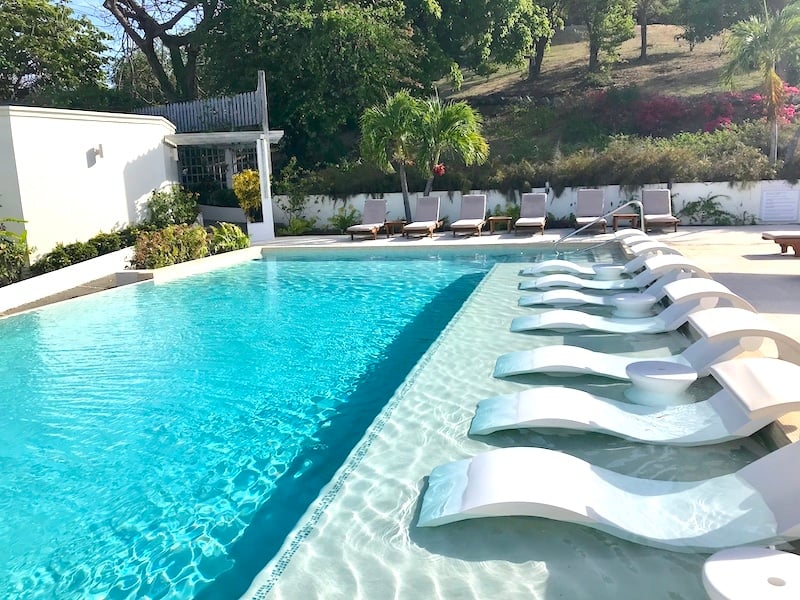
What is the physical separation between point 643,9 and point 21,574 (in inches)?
1548

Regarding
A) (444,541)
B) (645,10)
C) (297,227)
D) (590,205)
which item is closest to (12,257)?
(297,227)

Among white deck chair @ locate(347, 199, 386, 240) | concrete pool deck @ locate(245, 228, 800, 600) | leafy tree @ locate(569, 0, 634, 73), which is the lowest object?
concrete pool deck @ locate(245, 228, 800, 600)

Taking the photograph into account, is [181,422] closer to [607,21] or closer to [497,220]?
[497,220]

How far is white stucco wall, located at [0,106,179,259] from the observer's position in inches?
487

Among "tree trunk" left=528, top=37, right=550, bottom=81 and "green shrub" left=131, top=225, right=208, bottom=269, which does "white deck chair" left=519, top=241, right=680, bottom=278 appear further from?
"tree trunk" left=528, top=37, right=550, bottom=81

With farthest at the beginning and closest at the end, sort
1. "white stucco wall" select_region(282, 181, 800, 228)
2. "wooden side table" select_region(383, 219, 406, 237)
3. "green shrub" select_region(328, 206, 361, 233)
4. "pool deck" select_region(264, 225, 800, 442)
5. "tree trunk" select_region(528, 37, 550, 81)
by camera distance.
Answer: "tree trunk" select_region(528, 37, 550, 81), "green shrub" select_region(328, 206, 361, 233), "wooden side table" select_region(383, 219, 406, 237), "white stucco wall" select_region(282, 181, 800, 228), "pool deck" select_region(264, 225, 800, 442)

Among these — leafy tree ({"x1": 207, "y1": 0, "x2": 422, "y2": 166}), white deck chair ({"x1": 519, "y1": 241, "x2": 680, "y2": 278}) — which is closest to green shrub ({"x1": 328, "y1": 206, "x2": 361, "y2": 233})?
leafy tree ({"x1": 207, "y1": 0, "x2": 422, "y2": 166})

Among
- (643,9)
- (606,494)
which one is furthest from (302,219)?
(643,9)

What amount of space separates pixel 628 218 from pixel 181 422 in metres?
12.5

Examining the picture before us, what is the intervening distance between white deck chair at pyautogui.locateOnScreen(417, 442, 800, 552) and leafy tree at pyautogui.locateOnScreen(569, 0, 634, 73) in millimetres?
30919

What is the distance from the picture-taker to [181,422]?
17.6 ft

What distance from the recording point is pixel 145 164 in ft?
53.1

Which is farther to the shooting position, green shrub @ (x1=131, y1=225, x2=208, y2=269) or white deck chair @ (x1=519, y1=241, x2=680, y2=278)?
green shrub @ (x1=131, y1=225, x2=208, y2=269)

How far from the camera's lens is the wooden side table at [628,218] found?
14606 millimetres
